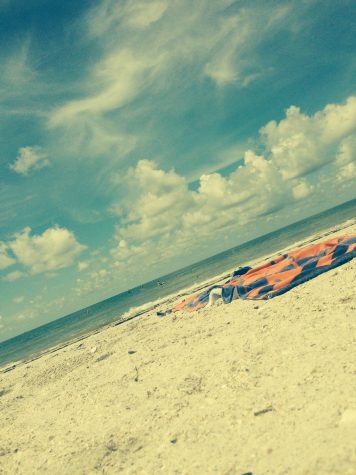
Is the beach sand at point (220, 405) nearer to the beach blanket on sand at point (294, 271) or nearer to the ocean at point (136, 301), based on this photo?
the beach blanket on sand at point (294, 271)

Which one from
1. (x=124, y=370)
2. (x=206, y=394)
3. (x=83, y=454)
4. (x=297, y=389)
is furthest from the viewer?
(x=124, y=370)

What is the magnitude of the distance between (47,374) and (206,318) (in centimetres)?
718

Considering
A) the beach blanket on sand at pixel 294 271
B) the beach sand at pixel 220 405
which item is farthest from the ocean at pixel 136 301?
the beach sand at pixel 220 405

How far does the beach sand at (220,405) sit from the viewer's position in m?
4.65

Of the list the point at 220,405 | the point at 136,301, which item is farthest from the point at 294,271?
the point at 136,301

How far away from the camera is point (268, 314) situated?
1082 centimetres

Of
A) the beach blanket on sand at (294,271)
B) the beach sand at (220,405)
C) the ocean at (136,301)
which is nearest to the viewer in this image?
the beach sand at (220,405)

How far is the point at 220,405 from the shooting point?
6203mm

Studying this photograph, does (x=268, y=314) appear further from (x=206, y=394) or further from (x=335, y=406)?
(x=335, y=406)

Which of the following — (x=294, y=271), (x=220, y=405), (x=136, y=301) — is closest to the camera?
(x=220, y=405)

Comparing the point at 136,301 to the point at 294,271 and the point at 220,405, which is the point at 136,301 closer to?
the point at 294,271

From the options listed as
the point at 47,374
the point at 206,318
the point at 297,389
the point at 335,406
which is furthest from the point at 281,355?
the point at 47,374

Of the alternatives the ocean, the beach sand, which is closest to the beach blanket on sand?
the beach sand

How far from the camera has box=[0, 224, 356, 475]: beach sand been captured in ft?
15.3
